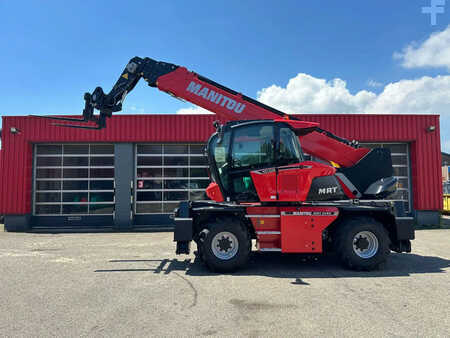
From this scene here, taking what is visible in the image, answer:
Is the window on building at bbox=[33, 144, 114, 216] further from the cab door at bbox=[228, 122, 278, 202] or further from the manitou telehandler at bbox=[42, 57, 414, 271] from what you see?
the cab door at bbox=[228, 122, 278, 202]

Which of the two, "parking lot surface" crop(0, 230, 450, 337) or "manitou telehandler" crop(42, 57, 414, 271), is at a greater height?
"manitou telehandler" crop(42, 57, 414, 271)

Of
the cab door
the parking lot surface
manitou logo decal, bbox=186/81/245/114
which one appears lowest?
the parking lot surface

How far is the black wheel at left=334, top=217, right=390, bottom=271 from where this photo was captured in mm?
6211

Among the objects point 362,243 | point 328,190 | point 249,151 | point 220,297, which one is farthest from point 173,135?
point 220,297

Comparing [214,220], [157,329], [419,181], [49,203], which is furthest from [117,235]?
[419,181]

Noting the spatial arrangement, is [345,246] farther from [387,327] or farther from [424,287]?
[387,327]

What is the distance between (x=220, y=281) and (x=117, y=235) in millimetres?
7632

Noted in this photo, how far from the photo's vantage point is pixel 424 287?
16.9 ft

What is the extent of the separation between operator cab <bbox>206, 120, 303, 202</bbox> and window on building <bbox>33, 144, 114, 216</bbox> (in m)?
8.97

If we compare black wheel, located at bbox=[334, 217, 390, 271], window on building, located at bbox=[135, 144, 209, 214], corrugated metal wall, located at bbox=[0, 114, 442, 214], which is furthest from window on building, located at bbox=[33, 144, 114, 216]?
black wheel, located at bbox=[334, 217, 390, 271]

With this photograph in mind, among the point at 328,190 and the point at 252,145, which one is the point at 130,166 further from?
the point at 328,190

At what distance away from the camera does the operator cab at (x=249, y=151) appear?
6391 millimetres

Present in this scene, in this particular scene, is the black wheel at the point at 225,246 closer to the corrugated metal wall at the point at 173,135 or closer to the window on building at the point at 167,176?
the window on building at the point at 167,176

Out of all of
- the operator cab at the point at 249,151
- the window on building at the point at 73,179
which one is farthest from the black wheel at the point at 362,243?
the window on building at the point at 73,179
